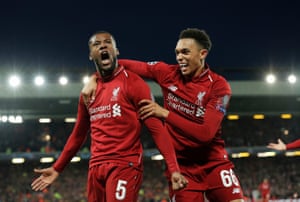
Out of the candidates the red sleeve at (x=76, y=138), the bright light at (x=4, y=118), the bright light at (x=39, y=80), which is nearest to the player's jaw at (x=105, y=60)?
the red sleeve at (x=76, y=138)

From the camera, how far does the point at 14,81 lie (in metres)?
23.0

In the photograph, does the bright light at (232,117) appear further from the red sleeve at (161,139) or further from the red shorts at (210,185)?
the red sleeve at (161,139)

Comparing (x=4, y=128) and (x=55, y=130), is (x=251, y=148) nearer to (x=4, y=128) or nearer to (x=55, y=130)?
(x=55, y=130)

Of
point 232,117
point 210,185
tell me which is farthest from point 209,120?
point 232,117

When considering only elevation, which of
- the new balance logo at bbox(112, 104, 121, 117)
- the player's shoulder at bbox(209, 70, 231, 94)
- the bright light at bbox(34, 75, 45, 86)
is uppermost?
the bright light at bbox(34, 75, 45, 86)

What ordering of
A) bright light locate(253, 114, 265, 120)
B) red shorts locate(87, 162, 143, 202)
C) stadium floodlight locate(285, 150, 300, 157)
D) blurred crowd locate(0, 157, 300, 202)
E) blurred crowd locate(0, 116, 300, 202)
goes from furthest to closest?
bright light locate(253, 114, 265, 120) → stadium floodlight locate(285, 150, 300, 157) → blurred crowd locate(0, 116, 300, 202) → blurred crowd locate(0, 157, 300, 202) → red shorts locate(87, 162, 143, 202)

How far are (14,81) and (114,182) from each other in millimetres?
20334

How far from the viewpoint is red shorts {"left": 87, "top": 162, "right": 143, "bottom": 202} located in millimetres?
3791

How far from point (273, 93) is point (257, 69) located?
1.63 m

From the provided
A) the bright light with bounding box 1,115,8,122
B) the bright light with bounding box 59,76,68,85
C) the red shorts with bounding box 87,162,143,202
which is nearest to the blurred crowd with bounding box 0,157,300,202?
the bright light with bounding box 1,115,8,122

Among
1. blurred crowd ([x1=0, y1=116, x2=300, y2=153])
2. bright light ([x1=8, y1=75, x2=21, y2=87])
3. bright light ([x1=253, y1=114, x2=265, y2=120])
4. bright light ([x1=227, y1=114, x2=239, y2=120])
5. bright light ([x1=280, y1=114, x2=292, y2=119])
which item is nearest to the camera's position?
bright light ([x1=8, y1=75, x2=21, y2=87])

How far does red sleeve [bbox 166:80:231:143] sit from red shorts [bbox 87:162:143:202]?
0.53 meters

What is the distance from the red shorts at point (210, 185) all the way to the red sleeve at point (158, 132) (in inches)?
30.8

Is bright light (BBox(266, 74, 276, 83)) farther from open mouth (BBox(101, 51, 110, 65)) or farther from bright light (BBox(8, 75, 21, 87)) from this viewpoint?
open mouth (BBox(101, 51, 110, 65))
